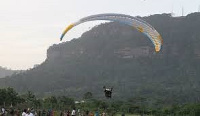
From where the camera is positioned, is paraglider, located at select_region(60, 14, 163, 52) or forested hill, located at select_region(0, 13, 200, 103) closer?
paraglider, located at select_region(60, 14, 163, 52)

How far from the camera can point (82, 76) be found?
12200 centimetres

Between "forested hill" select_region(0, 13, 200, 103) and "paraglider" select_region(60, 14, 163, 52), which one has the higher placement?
"forested hill" select_region(0, 13, 200, 103)

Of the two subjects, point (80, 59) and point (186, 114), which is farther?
point (80, 59)

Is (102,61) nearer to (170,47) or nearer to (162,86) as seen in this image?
(170,47)

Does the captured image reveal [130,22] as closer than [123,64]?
Yes

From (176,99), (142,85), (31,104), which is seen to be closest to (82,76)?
(142,85)

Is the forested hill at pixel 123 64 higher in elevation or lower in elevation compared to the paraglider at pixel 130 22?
higher

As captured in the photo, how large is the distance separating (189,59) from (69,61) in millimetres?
34824

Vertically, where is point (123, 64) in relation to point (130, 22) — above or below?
above

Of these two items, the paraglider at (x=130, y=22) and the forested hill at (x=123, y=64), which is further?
the forested hill at (x=123, y=64)

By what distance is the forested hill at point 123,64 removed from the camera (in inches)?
4257

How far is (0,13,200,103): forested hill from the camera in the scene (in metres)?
108

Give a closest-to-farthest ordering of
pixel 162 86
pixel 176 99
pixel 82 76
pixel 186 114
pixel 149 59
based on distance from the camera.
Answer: pixel 186 114
pixel 176 99
pixel 162 86
pixel 82 76
pixel 149 59

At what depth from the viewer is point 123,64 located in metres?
131
